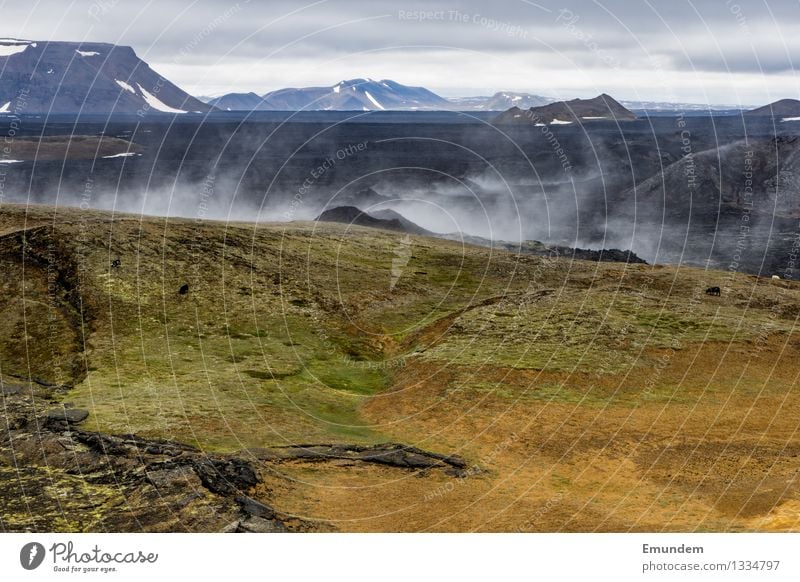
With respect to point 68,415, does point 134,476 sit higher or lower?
lower

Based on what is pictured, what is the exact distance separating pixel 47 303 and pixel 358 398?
1761cm

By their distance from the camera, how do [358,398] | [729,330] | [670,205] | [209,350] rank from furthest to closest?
[670,205] < [729,330] < [209,350] < [358,398]

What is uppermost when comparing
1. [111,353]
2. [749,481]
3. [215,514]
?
[111,353]

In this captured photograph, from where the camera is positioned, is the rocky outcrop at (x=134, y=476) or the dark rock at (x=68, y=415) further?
the dark rock at (x=68, y=415)

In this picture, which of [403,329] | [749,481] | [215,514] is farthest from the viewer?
[403,329]

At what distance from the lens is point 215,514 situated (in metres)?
25.3

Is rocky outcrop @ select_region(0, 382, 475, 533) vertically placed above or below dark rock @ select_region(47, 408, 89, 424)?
below

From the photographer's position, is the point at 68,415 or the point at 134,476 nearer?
the point at 134,476

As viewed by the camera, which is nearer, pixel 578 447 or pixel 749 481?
pixel 749 481

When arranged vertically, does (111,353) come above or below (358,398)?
above

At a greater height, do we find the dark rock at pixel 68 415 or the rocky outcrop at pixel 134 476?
the dark rock at pixel 68 415

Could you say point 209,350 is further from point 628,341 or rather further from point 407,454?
point 628,341

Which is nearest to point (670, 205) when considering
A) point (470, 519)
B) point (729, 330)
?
point (729, 330)

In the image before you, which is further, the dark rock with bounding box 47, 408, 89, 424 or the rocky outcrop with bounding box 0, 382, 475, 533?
the dark rock with bounding box 47, 408, 89, 424
